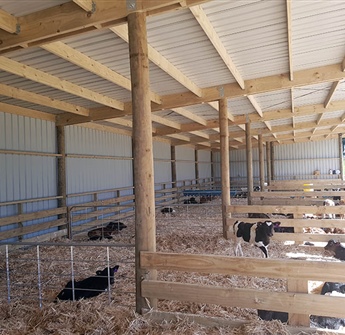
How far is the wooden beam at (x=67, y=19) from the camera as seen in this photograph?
11.7 feet

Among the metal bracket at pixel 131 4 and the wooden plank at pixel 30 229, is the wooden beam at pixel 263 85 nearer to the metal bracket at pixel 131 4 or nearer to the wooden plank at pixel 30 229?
the wooden plank at pixel 30 229

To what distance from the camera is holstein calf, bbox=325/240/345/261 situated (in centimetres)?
606

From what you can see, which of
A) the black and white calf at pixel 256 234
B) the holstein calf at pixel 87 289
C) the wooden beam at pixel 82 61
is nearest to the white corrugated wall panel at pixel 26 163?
the wooden beam at pixel 82 61

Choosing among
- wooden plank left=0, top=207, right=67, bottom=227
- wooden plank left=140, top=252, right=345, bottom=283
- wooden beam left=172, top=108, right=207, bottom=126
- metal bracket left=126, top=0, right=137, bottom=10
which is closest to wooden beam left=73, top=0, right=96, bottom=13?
metal bracket left=126, top=0, right=137, bottom=10

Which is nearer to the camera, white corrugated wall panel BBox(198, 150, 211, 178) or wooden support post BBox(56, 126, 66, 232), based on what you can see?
wooden support post BBox(56, 126, 66, 232)

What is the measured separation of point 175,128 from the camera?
13.5 meters

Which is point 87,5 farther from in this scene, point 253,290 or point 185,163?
point 185,163

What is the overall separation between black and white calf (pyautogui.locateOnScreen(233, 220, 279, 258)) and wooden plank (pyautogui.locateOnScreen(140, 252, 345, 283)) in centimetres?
347

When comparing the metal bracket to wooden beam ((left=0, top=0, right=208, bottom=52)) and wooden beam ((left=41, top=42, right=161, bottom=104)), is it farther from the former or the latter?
wooden beam ((left=41, top=42, right=161, bottom=104))

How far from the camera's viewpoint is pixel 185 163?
2186cm

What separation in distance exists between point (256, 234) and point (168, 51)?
3906mm

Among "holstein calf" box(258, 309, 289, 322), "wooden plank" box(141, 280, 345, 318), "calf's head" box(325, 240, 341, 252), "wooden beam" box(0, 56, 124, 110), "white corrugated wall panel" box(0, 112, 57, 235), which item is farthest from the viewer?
"white corrugated wall panel" box(0, 112, 57, 235)

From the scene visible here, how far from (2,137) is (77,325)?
5.98m

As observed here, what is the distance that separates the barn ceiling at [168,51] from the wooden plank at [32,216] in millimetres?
2614
